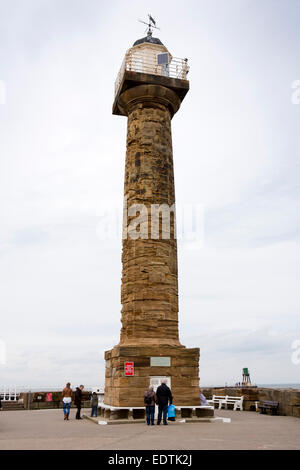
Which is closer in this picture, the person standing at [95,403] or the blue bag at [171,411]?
the blue bag at [171,411]

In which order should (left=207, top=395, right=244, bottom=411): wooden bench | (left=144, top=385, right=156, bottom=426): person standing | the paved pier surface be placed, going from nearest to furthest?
the paved pier surface
(left=144, top=385, right=156, bottom=426): person standing
(left=207, top=395, right=244, bottom=411): wooden bench

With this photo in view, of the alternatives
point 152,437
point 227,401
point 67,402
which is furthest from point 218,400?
point 152,437

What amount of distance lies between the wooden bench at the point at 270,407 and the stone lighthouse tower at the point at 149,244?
4.12 m

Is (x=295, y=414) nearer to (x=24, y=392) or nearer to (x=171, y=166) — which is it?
(x=171, y=166)

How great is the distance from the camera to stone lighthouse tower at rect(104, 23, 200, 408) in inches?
602

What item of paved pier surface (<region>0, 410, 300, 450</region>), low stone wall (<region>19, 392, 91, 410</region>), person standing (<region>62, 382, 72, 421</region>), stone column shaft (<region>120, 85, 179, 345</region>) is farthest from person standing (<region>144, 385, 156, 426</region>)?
low stone wall (<region>19, 392, 91, 410</region>)

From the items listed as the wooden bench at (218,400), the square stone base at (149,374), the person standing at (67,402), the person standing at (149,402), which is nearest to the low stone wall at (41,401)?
the wooden bench at (218,400)

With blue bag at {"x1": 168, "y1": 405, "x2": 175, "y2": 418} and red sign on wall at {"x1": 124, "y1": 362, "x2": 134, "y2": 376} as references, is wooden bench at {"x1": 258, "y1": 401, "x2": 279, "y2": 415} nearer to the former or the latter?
blue bag at {"x1": 168, "y1": 405, "x2": 175, "y2": 418}

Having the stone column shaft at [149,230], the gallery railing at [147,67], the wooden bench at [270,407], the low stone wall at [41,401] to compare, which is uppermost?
the gallery railing at [147,67]

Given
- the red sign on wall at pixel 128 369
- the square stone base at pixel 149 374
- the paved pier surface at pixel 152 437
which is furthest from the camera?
the red sign on wall at pixel 128 369

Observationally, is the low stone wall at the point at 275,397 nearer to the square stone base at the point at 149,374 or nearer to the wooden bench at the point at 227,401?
the wooden bench at the point at 227,401

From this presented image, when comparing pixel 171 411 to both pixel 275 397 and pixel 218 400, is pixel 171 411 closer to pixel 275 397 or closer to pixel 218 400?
pixel 275 397

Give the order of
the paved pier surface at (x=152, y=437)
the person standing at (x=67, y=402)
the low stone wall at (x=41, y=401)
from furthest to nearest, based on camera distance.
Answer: the low stone wall at (x=41, y=401), the person standing at (x=67, y=402), the paved pier surface at (x=152, y=437)

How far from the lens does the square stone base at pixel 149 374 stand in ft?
48.6
